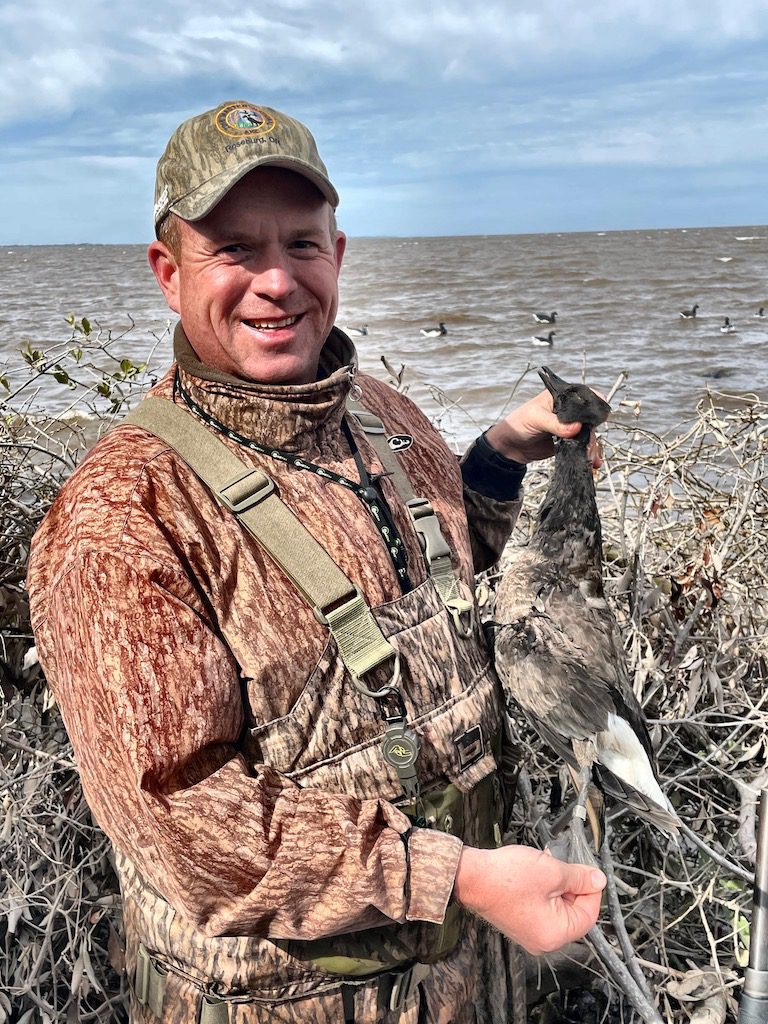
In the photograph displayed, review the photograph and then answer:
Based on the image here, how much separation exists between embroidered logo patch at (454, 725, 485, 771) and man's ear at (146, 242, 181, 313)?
1.35m

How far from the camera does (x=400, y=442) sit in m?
2.77

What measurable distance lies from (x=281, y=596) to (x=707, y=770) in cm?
282

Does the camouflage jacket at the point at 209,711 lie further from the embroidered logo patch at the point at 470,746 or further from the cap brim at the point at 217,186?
the cap brim at the point at 217,186

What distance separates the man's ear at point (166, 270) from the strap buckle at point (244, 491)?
558 millimetres

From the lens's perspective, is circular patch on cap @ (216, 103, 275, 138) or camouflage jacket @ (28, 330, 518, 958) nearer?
camouflage jacket @ (28, 330, 518, 958)

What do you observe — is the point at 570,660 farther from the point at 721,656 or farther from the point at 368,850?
the point at 721,656

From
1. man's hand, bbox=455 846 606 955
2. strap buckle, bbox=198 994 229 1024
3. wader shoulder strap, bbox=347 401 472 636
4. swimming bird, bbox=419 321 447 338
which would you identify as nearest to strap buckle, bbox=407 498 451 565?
wader shoulder strap, bbox=347 401 472 636

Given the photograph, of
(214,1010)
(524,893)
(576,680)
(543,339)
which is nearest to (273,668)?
(524,893)

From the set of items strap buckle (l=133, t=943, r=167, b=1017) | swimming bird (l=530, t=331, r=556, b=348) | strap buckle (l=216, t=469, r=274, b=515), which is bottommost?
swimming bird (l=530, t=331, r=556, b=348)

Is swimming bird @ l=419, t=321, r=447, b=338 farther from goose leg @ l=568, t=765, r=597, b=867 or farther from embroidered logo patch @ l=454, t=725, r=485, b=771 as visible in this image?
embroidered logo patch @ l=454, t=725, r=485, b=771

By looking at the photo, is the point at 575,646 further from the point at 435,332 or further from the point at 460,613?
the point at 435,332

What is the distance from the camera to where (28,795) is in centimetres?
323

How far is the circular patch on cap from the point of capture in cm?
215

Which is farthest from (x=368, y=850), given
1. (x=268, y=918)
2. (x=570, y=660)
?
(x=570, y=660)
